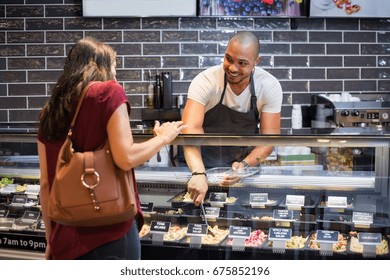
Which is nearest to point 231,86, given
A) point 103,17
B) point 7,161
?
point 7,161

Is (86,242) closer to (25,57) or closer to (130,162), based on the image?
(130,162)

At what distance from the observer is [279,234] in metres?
2.96

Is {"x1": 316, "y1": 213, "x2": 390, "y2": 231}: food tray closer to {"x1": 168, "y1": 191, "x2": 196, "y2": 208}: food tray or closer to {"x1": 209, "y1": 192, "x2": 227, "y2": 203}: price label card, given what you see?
{"x1": 209, "y1": 192, "x2": 227, "y2": 203}: price label card

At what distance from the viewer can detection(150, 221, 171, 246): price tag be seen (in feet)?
9.95

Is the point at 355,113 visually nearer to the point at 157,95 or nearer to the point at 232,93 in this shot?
the point at 157,95

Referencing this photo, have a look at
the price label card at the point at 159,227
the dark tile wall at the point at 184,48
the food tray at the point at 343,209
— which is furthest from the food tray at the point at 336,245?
the dark tile wall at the point at 184,48

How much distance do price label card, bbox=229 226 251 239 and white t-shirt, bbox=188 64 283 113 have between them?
0.84 m

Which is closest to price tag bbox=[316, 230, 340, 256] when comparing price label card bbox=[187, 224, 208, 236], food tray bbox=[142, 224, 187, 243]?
price label card bbox=[187, 224, 208, 236]

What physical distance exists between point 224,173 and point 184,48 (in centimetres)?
258

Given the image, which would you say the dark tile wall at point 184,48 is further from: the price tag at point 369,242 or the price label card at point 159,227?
the price tag at point 369,242

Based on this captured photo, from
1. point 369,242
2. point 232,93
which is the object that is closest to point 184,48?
point 232,93

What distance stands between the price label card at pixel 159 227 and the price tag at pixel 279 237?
48cm

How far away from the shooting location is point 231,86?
3.59 metres

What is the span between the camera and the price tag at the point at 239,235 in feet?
9.69
